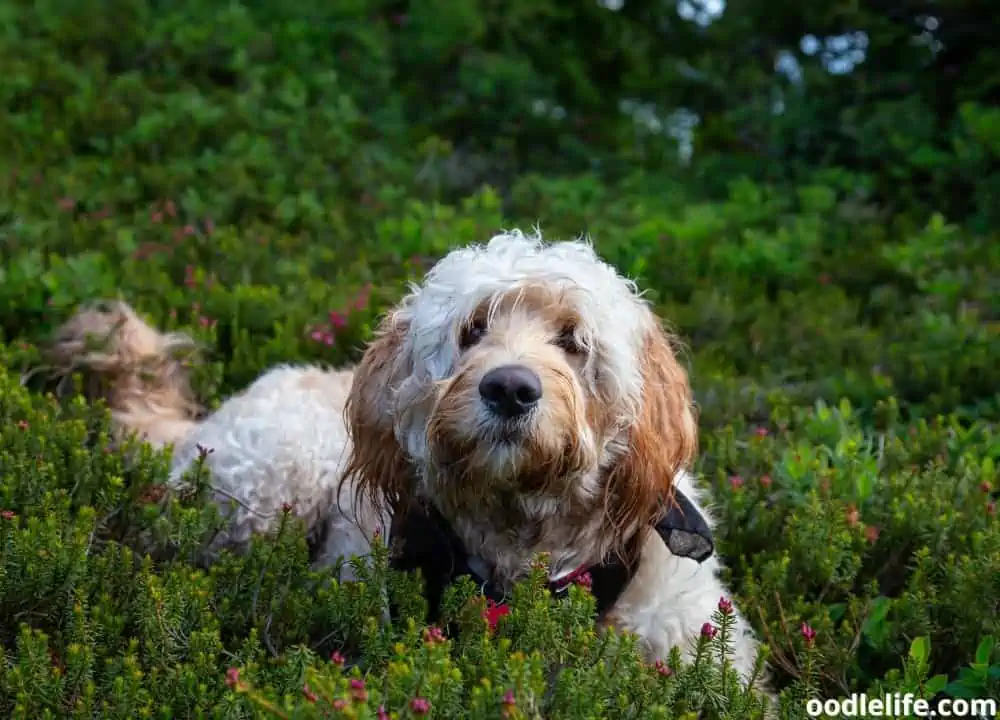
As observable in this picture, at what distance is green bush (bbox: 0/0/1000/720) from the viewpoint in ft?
10.5

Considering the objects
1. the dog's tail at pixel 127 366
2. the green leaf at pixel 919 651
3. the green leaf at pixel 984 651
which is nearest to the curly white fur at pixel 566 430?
the green leaf at pixel 919 651

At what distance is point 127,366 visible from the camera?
5211 millimetres

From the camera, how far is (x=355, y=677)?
2.76 metres

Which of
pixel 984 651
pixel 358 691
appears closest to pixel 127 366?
pixel 358 691

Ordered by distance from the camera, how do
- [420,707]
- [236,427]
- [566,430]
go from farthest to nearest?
[236,427] → [566,430] → [420,707]

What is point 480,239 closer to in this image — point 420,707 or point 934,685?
point 934,685

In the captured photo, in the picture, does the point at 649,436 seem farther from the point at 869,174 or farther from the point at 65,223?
the point at 869,174

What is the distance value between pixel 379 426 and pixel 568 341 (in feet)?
2.31

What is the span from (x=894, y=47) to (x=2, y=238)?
713cm

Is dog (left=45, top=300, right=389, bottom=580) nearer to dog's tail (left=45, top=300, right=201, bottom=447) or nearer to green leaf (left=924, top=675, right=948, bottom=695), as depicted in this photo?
dog's tail (left=45, top=300, right=201, bottom=447)

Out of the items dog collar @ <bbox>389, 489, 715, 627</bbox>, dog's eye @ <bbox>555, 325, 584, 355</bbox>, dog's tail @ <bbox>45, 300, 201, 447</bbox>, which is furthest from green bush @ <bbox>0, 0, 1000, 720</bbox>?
dog's eye @ <bbox>555, 325, 584, 355</bbox>

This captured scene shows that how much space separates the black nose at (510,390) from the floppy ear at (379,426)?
1.82ft

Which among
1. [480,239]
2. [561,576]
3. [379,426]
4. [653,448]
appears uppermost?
[653,448]

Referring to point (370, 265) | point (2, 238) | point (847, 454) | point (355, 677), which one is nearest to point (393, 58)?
point (370, 265)
